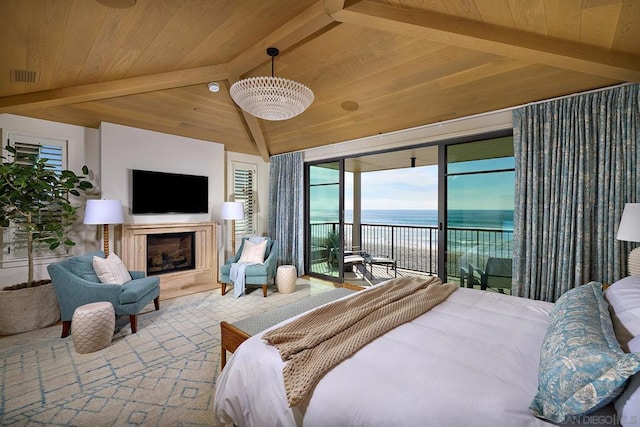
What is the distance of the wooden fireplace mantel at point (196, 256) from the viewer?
3889mm

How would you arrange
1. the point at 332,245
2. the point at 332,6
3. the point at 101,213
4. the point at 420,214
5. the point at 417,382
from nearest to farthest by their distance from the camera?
the point at 417,382 → the point at 332,6 → the point at 101,213 → the point at 332,245 → the point at 420,214

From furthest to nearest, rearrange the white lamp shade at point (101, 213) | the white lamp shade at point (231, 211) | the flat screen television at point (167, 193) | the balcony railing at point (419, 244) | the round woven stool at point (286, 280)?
the white lamp shade at point (231, 211) < the round woven stool at point (286, 280) < the flat screen television at point (167, 193) < the balcony railing at point (419, 244) < the white lamp shade at point (101, 213)

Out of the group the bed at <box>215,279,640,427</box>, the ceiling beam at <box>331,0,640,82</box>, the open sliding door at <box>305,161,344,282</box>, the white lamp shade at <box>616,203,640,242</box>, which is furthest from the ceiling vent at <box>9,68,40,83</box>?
the white lamp shade at <box>616,203,640,242</box>

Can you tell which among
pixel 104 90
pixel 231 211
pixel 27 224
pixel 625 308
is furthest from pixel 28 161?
pixel 625 308

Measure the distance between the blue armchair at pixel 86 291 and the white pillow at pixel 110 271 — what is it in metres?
0.07

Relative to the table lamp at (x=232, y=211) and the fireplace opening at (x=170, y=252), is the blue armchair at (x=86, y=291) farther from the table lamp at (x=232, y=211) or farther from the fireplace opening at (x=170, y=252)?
the table lamp at (x=232, y=211)

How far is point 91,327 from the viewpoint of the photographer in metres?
2.49

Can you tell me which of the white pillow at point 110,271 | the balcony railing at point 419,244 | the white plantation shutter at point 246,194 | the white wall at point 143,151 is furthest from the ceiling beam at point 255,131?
the white pillow at point 110,271

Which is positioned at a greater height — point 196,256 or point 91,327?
point 196,256

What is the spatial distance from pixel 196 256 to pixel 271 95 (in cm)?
332

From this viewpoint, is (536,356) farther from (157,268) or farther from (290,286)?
(157,268)

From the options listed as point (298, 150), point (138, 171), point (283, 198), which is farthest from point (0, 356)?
point (298, 150)

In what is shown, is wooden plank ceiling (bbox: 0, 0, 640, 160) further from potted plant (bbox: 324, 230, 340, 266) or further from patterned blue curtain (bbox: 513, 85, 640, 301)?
potted plant (bbox: 324, 230, 340, 266)

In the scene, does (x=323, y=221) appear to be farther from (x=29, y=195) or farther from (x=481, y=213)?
(x=29, y=195)
